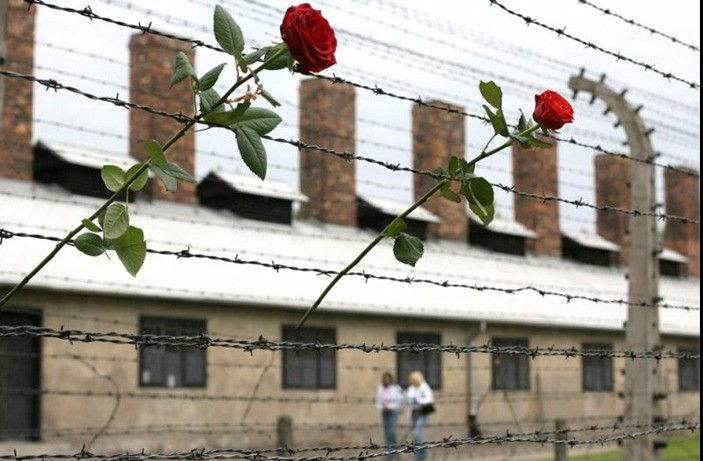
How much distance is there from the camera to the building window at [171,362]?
17562mm

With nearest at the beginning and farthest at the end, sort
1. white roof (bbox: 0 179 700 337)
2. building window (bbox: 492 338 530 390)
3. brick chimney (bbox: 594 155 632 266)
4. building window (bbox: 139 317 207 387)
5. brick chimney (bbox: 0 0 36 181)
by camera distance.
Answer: white roof (bbox: 0 179 700 337)
building window (bbox: 139 317 207 387)
brick chimney (bbox: 0 0 36 181)
building window (bbox: 492 338 530 390)
brick chimney (bbox: 594 155 632 266)

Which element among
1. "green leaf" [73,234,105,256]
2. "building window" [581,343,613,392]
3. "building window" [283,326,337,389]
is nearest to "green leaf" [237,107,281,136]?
"green leaf" [73,234,105,256]

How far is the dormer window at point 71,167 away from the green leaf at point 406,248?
52.1 feet

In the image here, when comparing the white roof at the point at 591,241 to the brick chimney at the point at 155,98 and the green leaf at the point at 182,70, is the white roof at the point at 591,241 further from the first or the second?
the green leaf at the point at 182,70

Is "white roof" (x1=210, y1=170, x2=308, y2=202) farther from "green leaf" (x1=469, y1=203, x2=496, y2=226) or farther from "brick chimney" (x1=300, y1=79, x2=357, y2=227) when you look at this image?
"green leaf" (x1=469, y1=203, x2=496, y2=226)

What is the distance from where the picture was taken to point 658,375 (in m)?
9.17

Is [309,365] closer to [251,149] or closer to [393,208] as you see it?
[393,208]

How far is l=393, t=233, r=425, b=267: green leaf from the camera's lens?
3.28m

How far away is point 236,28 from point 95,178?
17.5m

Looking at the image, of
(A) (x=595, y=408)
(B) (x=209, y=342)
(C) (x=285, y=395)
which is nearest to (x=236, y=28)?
(B) (x=209, y=342)

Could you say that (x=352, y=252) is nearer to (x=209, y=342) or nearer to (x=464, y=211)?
(x=464, y=211)

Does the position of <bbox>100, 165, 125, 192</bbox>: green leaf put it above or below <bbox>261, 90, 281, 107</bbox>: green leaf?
below

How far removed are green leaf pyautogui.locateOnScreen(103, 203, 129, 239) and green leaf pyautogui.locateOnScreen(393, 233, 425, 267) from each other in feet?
2.53

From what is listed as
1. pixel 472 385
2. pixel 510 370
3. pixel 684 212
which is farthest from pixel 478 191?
pixel 684 212
